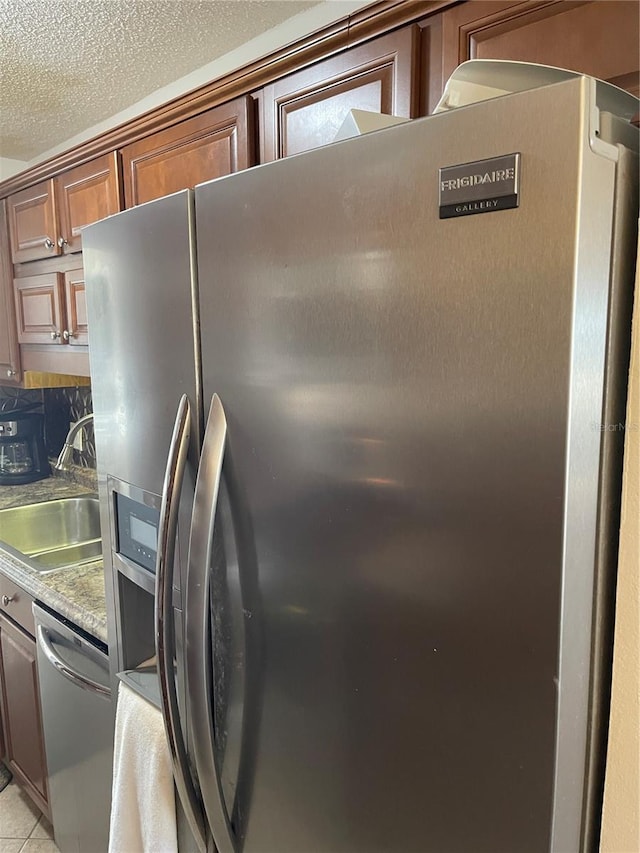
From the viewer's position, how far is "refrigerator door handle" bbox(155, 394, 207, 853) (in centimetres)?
93

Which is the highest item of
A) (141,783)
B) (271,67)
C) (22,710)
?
(271,67)

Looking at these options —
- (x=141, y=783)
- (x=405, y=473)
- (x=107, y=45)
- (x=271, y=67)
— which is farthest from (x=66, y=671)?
(x=107, y=45)

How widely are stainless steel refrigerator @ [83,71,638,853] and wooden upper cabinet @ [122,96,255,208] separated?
0.45 m

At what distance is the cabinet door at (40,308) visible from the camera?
2.12 m

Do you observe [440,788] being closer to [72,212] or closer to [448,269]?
[448,269]

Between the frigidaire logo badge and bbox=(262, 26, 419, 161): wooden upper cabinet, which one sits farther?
bbox=(262, 26, 419, 161): wooden upper cabinet

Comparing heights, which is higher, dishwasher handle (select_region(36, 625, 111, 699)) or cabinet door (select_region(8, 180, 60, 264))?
cabinet door (select_region(8, 180, 60, 264))

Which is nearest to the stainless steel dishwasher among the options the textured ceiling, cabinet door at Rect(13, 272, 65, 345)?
cabinet door at Rect(13, 272, 65, 345)

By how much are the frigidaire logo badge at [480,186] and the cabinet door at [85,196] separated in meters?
1.41

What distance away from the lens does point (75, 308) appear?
204cm

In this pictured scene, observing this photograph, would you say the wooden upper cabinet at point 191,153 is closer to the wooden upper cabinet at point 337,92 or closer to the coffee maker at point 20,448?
the wooden upper cabinet at point 337,92

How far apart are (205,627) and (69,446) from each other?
5.57ft

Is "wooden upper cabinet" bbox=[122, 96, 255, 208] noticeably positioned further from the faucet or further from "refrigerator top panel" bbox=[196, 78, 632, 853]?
the faucet

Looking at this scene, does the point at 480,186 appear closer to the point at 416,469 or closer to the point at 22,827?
the point at 416,469
